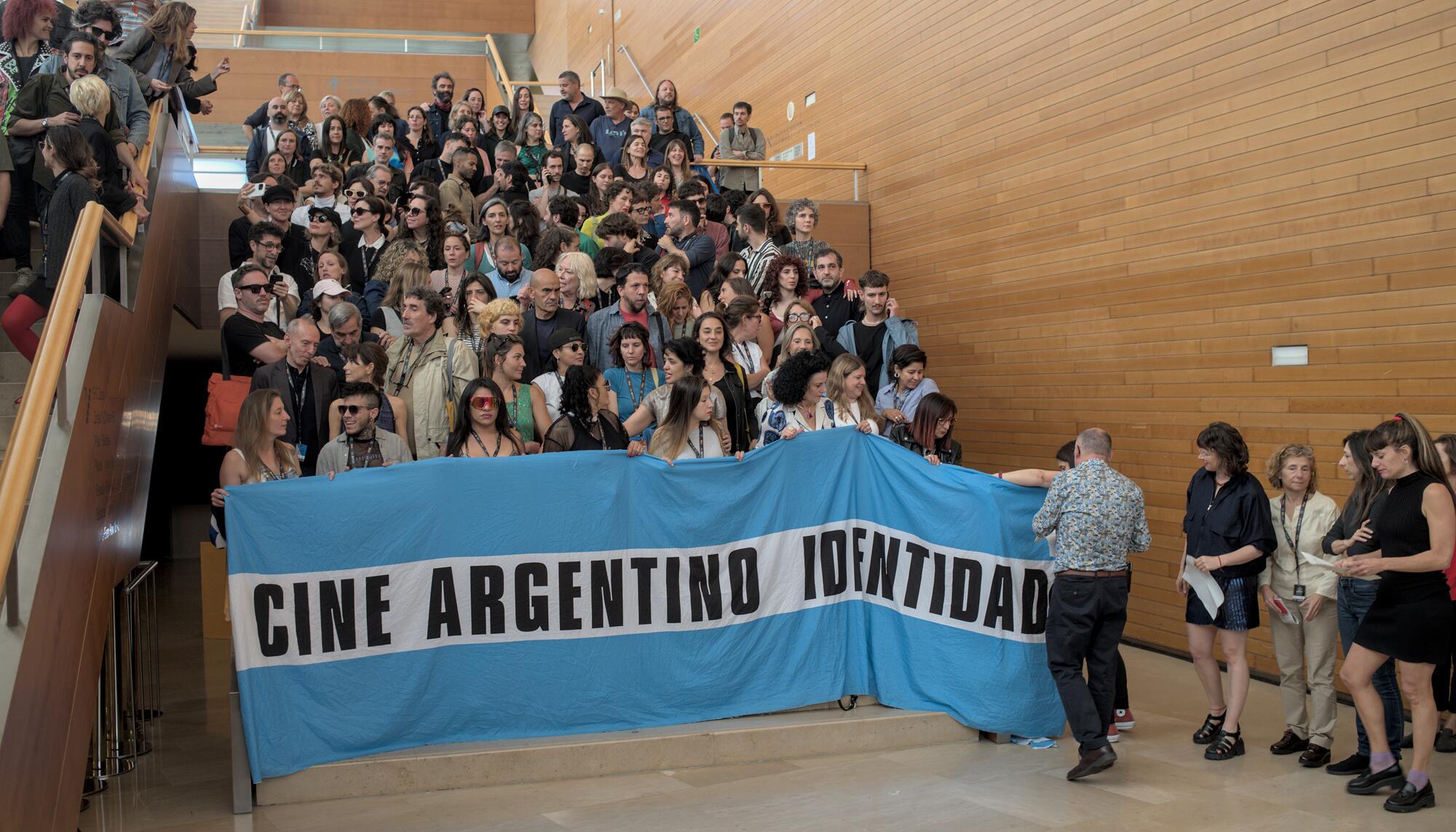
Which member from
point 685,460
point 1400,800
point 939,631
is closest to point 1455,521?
point 1400,800

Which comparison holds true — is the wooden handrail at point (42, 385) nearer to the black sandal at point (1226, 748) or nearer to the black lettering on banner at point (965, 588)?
the black lettering on banner at point (965, 588)

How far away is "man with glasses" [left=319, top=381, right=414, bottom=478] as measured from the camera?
6152 millimetres

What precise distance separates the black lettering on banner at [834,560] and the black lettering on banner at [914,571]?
1.12 feet

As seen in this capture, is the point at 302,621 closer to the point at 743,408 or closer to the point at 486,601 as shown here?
the point at 486,601

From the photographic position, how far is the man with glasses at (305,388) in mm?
6949

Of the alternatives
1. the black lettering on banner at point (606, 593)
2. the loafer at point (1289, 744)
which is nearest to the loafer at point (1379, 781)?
the loafer at point (1289, 744)

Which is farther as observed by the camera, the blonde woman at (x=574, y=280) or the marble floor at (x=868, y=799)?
the blonde woman at (x=574, y=280)

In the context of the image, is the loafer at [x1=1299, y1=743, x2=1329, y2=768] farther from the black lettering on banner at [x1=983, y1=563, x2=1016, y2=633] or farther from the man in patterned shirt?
the black lettering on banner at [x1=983, y1=563, x2=1016, y2=633]

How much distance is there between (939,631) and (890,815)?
52.5 inches

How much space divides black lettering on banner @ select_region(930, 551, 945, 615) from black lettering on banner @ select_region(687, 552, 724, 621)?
116cm

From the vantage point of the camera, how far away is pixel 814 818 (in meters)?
5.30

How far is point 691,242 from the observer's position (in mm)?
9406

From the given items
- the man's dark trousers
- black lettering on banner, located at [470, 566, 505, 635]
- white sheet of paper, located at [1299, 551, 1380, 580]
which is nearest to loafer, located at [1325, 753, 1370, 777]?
white sheet of paper, located at [1299, 551, 1380, 580]

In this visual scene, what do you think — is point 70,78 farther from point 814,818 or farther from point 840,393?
point 814,818
